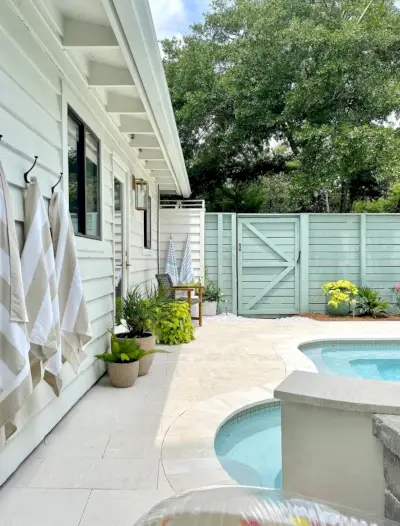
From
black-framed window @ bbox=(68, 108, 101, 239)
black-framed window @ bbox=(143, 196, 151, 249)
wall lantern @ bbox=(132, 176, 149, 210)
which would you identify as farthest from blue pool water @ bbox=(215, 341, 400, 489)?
black-framed window @ bbox=(143, 196, 151, 249)

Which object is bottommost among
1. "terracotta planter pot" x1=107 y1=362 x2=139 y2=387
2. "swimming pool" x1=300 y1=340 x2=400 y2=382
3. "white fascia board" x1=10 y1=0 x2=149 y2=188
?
"swimming pool" x1=300 y1=340 x2=400 y2=382

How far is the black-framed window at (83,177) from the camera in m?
3.05

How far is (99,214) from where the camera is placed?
12.1 feet

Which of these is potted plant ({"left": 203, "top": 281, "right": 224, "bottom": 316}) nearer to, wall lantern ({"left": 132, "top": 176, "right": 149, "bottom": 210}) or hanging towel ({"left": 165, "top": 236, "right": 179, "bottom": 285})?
hanging towel ({"left": 165, "top": 236, "right": 179, "bottom": 285})

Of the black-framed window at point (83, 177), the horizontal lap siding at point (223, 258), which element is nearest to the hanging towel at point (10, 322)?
the black-framed window at point (83, 177)

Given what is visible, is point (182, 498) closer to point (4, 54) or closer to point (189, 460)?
point (189, 460)

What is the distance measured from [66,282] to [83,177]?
1.10 m

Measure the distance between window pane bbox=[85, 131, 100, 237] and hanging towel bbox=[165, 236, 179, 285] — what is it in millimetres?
3776

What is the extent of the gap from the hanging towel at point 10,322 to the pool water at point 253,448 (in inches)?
49.5

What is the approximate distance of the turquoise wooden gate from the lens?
24.7 feet

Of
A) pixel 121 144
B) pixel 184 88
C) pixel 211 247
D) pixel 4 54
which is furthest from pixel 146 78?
pixel 184 88

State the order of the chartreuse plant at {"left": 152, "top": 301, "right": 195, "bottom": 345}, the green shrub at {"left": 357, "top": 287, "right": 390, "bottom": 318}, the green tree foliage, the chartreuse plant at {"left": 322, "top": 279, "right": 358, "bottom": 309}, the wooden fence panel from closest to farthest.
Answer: the chartreuse plant at {"left": 152, "top": 301, "right": 195, "bottom": 345} → the chartreuse plant at {"left": 322, "top": 279, "right": 358, "bottom": 309} → the green shrub at {"left": 357, "top": 287, "right": 390, "bottom": 318} → the wooden fence panel → the green tree foliage

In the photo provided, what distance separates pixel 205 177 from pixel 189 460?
1058cm

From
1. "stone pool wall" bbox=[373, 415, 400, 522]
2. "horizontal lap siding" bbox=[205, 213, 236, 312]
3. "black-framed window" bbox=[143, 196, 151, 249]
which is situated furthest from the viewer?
"horizontal lap siding" bbox=[205, 213, 236, 312]
